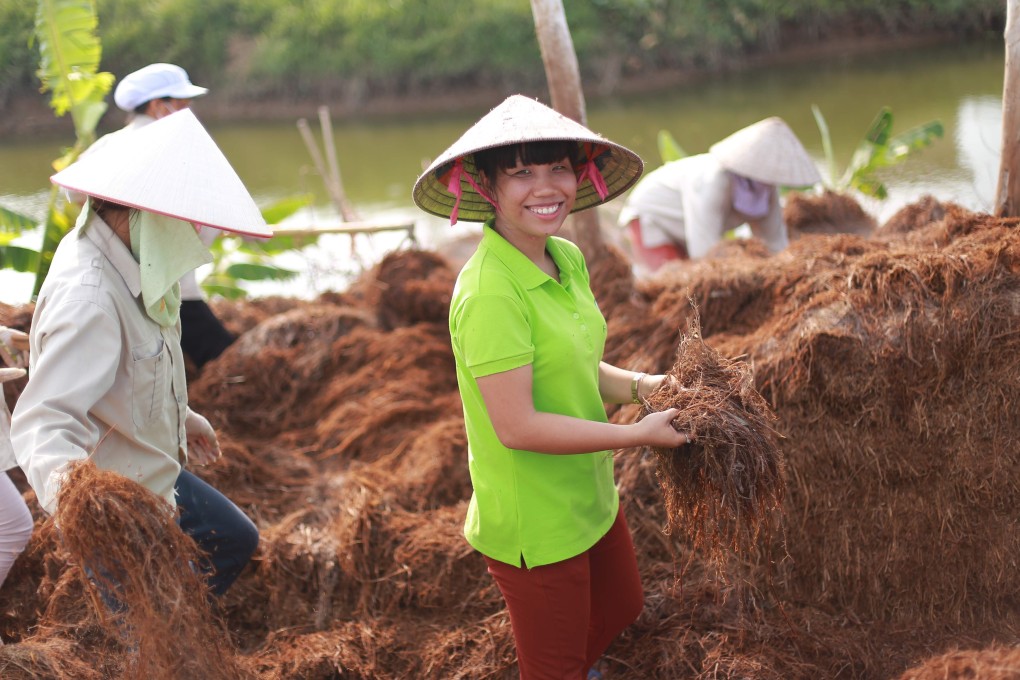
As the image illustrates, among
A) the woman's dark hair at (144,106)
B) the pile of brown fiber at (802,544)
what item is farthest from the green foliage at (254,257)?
the pile of brown fiber at (802,544)

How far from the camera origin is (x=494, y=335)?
5.68ft

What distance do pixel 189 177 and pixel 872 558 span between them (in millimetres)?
2216

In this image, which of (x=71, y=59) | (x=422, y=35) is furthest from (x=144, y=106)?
(x=422, y=35)

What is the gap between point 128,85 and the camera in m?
3.93

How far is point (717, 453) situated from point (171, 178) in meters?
1.42

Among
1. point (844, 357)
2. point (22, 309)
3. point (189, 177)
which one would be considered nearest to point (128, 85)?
point (22, 309)

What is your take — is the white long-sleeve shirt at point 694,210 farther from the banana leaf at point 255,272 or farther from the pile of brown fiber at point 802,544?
the banana leaf at point 255,272

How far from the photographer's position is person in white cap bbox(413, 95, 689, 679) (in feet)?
5.79

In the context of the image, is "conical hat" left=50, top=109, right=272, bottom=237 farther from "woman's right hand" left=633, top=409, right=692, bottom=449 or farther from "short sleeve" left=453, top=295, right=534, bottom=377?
"woman's right hand" left=633, top=409, right=692, bottom=449

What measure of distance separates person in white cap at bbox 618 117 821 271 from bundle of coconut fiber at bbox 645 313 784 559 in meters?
2.70

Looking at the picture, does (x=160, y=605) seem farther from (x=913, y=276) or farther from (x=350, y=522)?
(x=913, y=276)

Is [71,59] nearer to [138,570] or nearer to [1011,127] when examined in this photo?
[138,570]

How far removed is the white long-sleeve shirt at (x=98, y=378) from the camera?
6.19ft

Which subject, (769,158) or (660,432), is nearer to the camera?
(660,432)
